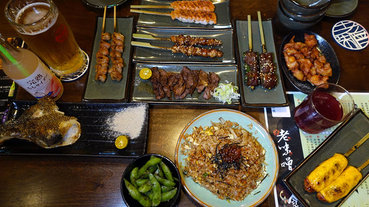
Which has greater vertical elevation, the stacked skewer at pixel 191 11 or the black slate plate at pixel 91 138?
the stacked skewer at pixel 191 11

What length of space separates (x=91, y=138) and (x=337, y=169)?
2.78 m

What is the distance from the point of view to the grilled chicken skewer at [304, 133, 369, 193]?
8.05 feet

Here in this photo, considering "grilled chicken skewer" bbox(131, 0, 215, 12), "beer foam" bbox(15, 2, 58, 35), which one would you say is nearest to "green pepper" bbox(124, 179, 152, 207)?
"beer foam" bbox(15, 2, 58, 35)

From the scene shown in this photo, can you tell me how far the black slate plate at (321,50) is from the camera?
121 inches

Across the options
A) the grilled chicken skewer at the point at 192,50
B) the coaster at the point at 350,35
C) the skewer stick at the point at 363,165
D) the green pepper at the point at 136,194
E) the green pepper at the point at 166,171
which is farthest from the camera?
the coaster at the point at 350,35

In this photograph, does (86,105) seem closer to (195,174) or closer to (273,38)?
(195,174)

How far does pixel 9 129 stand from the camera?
8.42 ft

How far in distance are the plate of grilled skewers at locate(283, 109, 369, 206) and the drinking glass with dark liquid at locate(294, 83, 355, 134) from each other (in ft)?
0.66

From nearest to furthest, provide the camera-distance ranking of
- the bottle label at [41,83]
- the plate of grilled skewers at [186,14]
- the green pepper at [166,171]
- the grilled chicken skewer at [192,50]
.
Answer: the green pepper at [166,171], the bottle label at [41,83], the grilled chicken skewer at [192,50], the plate of grilled skewers at [186,14]

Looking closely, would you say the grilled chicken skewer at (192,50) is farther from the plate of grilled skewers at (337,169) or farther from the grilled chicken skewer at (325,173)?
the grilled chicken skewer at (325,173)

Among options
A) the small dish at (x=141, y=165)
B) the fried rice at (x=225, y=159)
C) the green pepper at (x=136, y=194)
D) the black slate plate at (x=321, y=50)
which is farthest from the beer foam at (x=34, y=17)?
the black slate plate at (x=321, y=50)

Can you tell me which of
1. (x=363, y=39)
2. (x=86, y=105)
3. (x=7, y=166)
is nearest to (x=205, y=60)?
(x=86, y=105)

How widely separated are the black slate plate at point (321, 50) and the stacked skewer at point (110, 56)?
2203 millimetres

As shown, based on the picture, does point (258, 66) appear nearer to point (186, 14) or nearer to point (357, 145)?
point (186, 14)
